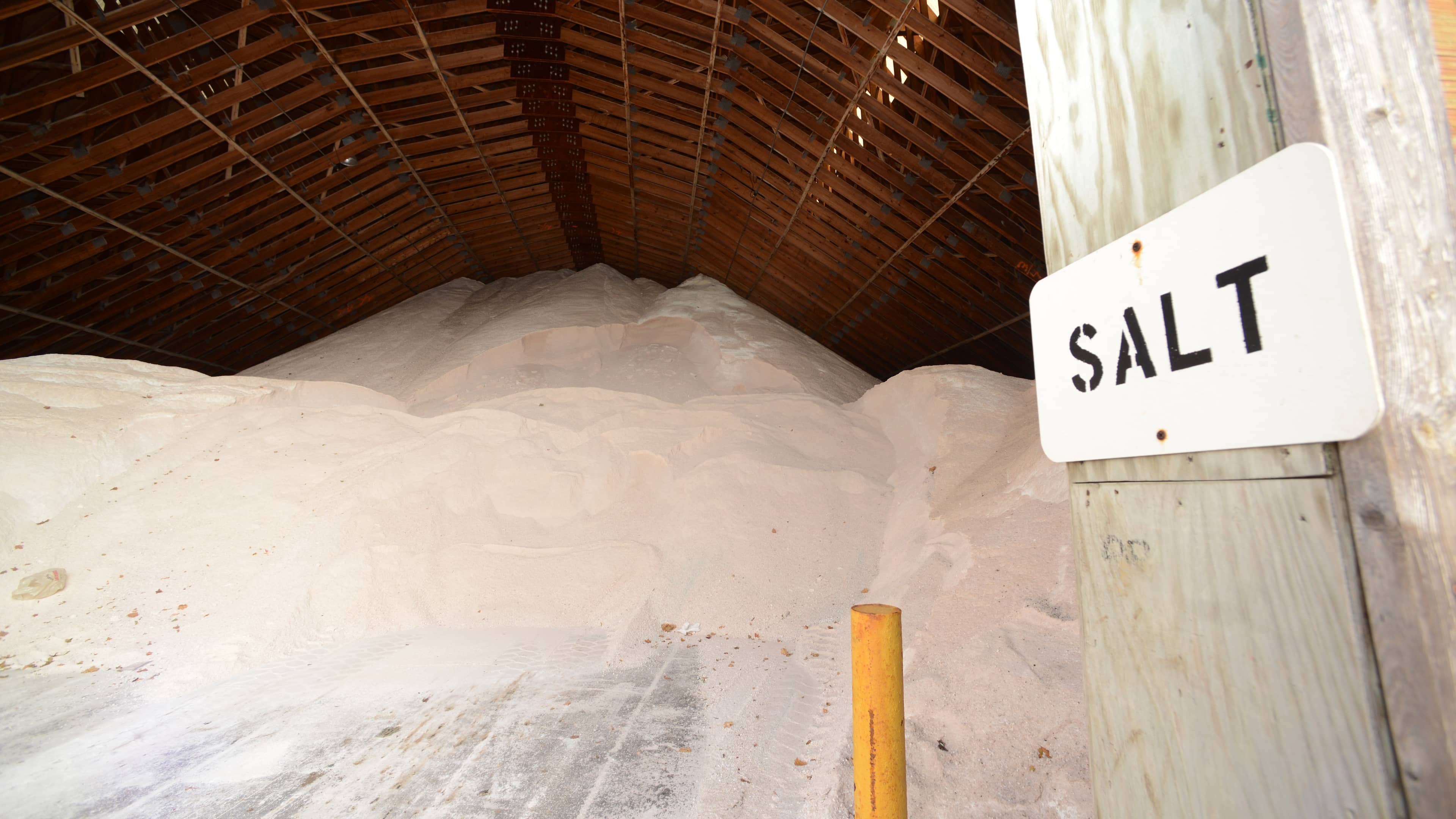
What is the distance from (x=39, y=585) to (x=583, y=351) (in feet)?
25.9

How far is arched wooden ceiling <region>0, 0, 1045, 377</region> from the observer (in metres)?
9.15

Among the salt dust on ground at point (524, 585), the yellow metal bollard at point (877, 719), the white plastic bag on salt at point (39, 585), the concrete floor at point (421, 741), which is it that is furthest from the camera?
the white plastic bag on salt at point (39, 585)

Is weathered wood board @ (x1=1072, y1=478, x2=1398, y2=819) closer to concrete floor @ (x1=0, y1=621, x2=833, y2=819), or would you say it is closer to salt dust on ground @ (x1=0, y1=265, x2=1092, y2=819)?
salt dust on ground @ (x1=0, y1=265, x2=1092, y2=819)

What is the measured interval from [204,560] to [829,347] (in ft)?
42.7

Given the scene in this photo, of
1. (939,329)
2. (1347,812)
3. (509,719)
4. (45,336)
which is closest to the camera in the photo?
(1347,812)

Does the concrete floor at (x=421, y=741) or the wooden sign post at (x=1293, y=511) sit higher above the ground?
the wooden sign post at (x=1293, y=511)

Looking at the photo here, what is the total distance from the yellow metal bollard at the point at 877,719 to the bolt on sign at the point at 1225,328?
1.13 m

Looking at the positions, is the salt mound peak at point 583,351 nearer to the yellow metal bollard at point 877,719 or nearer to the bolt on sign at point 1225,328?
the yellow metal bollard at point 877,719

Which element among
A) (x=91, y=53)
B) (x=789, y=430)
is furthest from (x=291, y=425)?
(x=789, y=430)

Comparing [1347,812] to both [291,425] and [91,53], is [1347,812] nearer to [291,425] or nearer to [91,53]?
[291,425]

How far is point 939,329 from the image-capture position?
13.7m

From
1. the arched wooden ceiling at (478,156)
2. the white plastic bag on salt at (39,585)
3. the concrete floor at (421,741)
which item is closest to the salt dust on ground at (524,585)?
the concrete floor at (421,741)

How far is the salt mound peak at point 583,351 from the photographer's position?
12.0 meters

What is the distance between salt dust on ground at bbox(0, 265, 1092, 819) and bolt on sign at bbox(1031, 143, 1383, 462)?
2.86 m
